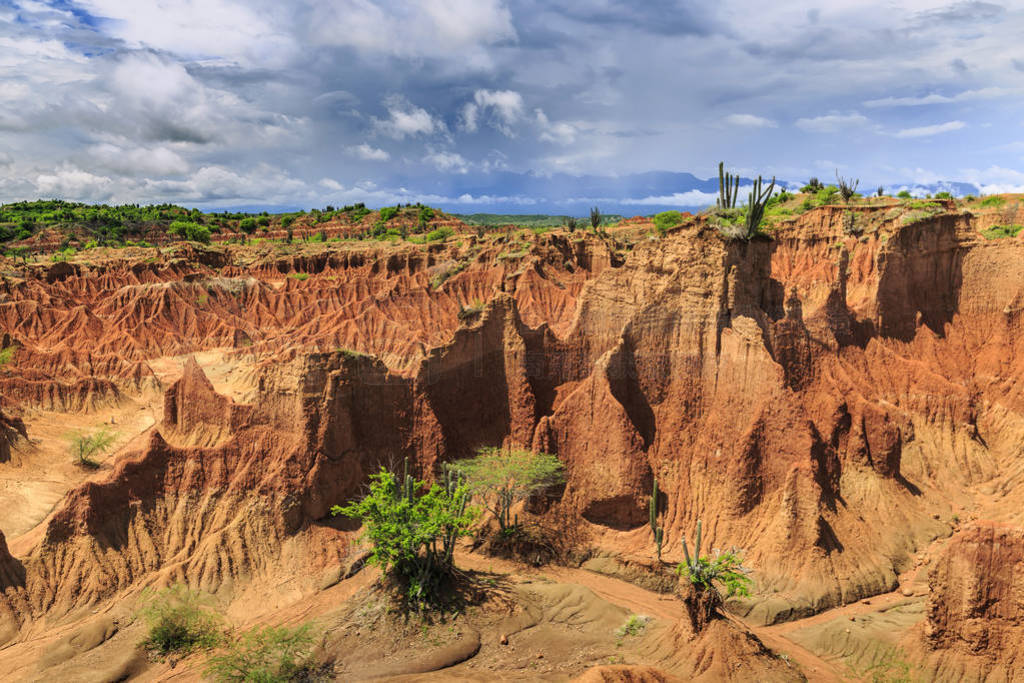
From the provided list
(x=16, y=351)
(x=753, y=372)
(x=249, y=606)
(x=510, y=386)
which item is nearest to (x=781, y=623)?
(x=753, y=372)

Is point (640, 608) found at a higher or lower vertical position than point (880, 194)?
lower

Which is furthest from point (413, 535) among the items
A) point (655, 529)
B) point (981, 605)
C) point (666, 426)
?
point (981, 605)

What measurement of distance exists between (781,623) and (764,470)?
4.65m

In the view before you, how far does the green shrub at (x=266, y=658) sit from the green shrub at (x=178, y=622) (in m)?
0.83

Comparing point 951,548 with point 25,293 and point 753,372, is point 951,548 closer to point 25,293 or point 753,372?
point 753,372

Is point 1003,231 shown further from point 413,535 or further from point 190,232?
point 190,232

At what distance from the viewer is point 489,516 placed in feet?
70.2

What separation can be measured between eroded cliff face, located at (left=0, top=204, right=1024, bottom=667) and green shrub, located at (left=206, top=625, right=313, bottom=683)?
8.65 feet

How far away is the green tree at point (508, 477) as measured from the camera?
1994cm

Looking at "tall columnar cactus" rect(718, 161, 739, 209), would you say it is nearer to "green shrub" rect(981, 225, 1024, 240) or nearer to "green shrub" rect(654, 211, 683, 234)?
"green shrub" rect(981, 225, 1024, 240)

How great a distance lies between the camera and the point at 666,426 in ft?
71.0

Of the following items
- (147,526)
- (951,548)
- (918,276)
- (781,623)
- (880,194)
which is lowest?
(781,623)

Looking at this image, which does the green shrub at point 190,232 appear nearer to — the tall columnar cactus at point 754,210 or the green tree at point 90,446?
the green tree at point 90,446

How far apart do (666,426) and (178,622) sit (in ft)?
54.0
